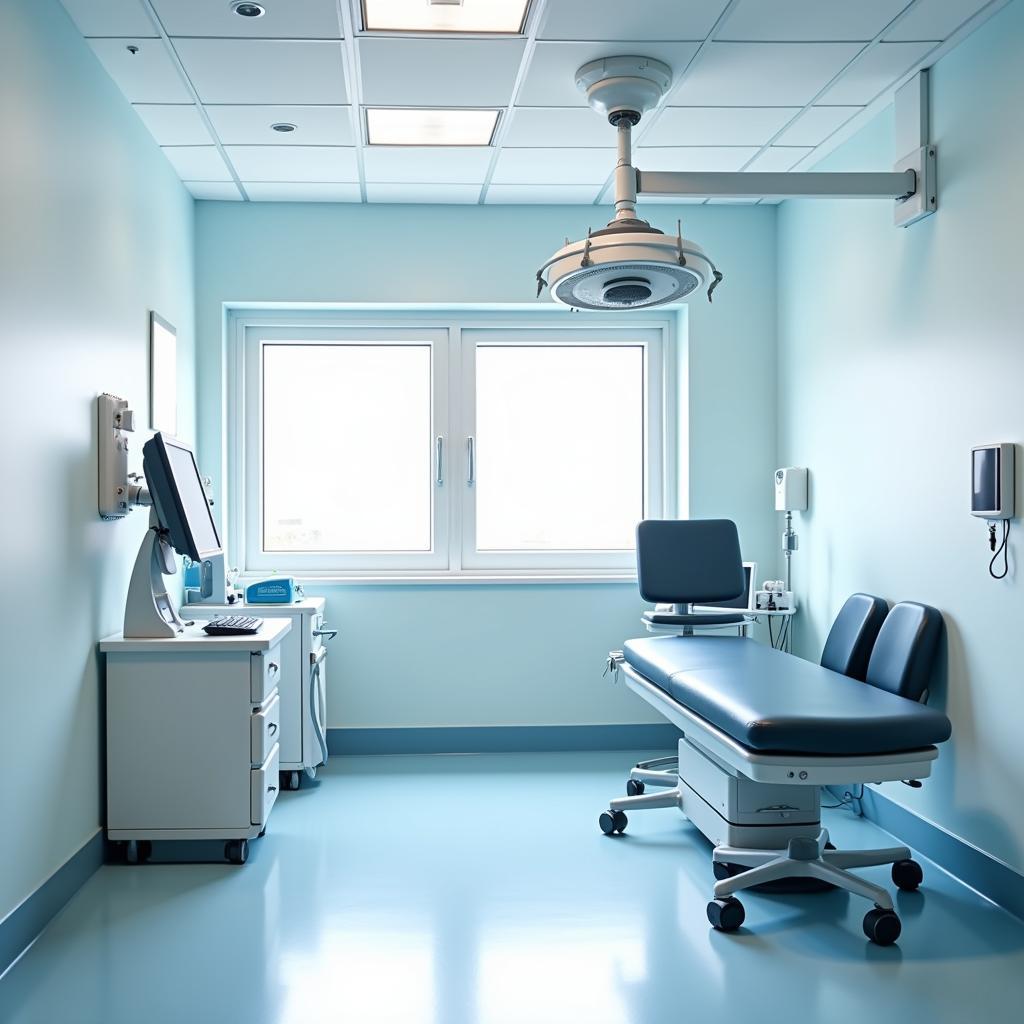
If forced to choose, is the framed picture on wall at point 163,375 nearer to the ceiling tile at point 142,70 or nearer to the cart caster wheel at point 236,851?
the ceiling tile at point 142,70

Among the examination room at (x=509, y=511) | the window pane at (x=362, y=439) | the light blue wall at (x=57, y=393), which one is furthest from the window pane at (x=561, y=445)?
the light blue wall at (x=57, y=393)

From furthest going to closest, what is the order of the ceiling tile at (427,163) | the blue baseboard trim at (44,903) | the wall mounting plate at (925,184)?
the ceiling tile at (427,163), the wall mounting plate at (925,184), the blue baseboard trim at (44,903)

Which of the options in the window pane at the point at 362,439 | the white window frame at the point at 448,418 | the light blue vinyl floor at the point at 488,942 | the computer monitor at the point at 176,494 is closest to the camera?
the light blue vinyl floor at the point at 488,942

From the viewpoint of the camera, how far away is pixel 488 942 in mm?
2637

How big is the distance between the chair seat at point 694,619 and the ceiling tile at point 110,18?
2.78 m

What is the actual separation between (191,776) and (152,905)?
44 cm

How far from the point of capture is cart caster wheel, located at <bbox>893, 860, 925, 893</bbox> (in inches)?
116

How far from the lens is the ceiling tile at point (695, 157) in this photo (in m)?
3.96

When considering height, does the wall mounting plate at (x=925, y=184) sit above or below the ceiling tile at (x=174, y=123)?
below

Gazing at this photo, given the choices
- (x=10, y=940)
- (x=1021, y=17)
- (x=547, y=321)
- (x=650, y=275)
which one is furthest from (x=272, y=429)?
(x=1021, y=17)

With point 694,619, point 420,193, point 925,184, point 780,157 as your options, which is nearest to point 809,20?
point 925,184

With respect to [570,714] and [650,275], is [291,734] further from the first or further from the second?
[650,275]

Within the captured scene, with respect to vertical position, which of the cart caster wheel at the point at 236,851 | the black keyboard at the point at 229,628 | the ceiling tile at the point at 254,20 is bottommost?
the cart caster wheel at the point at 236,851

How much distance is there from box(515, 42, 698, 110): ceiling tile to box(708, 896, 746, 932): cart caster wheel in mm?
2615
